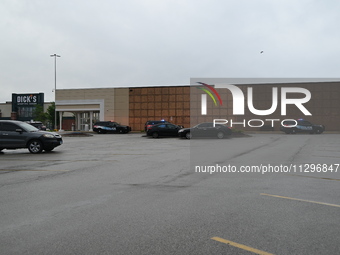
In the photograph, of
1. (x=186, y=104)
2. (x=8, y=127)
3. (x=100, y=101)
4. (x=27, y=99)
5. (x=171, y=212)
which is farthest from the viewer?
(x=27, y=99)

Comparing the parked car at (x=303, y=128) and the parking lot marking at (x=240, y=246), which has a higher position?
the parked car at (x=303, y=128)

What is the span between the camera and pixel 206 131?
29.2 meters

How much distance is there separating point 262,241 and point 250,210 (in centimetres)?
140

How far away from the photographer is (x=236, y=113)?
46.1 meters

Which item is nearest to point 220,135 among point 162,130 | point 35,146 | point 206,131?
point 206,131

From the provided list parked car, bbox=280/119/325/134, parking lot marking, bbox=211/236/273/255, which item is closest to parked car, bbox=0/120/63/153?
parking lot marking, bbox=211/236/273/255

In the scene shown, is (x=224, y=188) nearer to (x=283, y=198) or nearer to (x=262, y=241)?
(x=283, y=198)

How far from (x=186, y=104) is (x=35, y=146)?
108ft

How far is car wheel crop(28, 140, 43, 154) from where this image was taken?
52.6ft

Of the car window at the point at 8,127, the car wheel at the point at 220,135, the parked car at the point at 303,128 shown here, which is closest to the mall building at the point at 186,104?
the parked car at the point at 303,128

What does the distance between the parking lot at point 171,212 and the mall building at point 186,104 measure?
119ft

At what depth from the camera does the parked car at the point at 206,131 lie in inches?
1128

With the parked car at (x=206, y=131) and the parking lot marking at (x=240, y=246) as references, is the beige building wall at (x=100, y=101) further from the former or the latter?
the parking lot marking at (x=240, y=246)

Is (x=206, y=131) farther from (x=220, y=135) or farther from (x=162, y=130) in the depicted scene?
(x=162, y=130)
